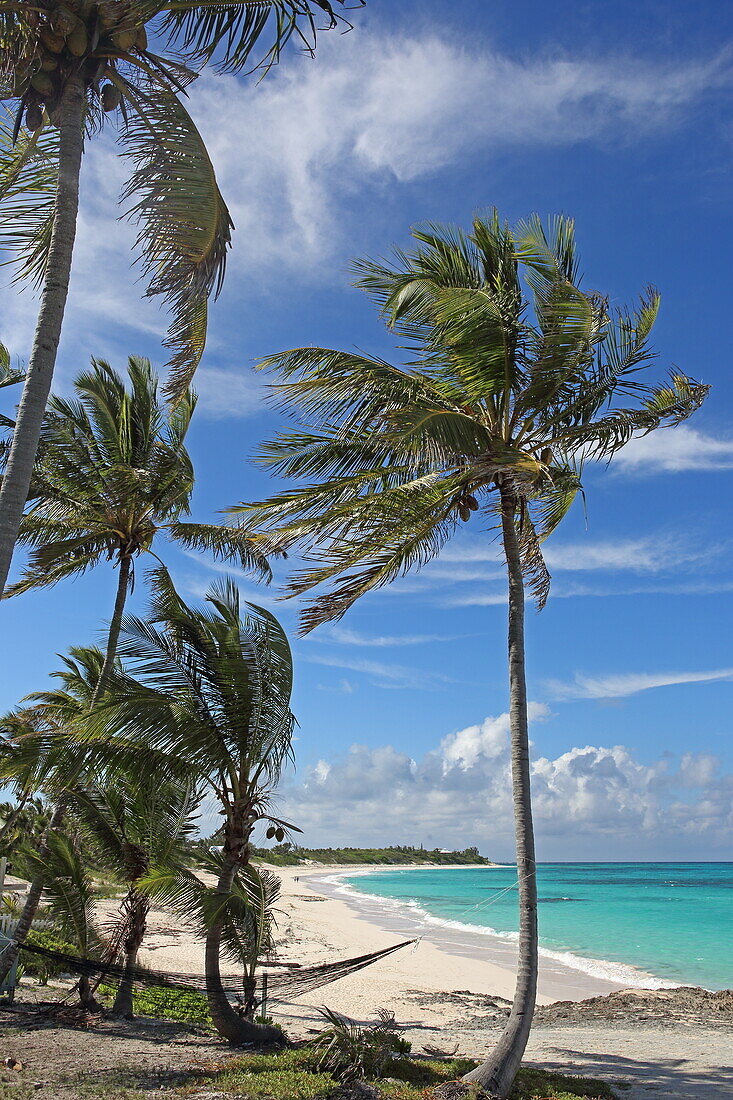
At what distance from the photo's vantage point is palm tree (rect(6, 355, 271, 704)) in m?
9.75

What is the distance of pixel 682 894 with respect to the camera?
173 ft

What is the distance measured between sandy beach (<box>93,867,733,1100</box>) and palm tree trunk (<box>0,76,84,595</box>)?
145 inches

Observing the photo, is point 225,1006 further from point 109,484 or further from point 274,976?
point 109,484

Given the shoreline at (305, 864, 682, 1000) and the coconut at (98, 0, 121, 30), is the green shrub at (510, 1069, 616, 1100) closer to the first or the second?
the coconut at (98, 0, 121, 30)

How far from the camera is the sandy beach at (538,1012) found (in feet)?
26.8

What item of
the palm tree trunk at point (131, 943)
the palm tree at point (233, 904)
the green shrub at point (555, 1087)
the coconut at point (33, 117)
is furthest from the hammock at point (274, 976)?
the coconut at point (33, 117)

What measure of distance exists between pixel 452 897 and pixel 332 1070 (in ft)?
131

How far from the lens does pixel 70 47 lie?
202 inches

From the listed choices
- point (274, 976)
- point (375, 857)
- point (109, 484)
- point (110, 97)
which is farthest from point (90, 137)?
point (375, 857)

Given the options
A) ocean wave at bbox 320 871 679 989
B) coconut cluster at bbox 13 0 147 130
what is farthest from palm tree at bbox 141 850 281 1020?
ocean wave at bbox 320 871 679 989

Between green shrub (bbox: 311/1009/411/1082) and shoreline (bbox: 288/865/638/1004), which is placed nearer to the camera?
green shrub (bbox: 311/1009/411/1082)

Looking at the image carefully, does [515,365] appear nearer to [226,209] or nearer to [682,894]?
[226,209]

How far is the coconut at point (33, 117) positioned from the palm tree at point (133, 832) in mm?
5374

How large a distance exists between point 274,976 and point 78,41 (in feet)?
24.7
